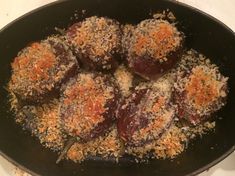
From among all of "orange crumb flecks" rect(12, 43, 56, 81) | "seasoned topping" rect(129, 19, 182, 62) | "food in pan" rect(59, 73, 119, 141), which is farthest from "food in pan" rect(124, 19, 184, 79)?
"orange crumb flecks" rect(12, 43, 56, 81)

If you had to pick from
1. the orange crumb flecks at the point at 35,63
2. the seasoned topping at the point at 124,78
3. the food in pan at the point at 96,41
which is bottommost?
the seasoned topping at the point at 124,78

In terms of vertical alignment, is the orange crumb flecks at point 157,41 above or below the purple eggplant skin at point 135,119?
above

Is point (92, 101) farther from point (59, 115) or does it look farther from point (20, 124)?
point (20, 124)

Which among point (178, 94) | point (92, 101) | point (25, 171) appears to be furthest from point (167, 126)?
point (25, 171)

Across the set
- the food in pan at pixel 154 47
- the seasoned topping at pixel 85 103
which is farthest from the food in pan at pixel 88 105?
the food in pan at pixel 154 47

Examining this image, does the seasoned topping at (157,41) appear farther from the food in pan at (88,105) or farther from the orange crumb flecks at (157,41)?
the food in pan at (88,105)

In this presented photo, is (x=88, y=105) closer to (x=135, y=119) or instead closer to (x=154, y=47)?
(x=135, y=119)

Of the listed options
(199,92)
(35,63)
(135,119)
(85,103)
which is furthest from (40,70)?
(199,92)
